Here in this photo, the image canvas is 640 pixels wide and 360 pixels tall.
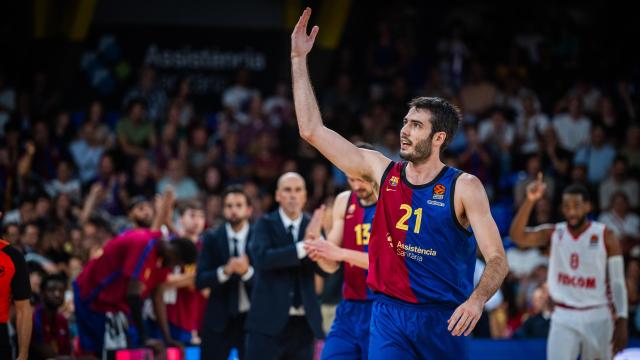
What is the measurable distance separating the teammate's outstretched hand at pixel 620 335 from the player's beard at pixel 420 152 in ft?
13.4

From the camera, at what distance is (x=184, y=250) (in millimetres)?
10516

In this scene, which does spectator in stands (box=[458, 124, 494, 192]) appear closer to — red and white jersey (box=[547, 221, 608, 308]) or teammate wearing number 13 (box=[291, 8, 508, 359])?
red and white jersey (box=[547, 221, 608, 308])

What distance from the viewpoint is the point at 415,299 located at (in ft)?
21.4

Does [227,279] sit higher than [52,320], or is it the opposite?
[227,279]

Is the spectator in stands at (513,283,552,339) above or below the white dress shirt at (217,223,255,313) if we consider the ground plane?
below

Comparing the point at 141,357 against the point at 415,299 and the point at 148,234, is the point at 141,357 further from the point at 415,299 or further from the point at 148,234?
the point at 415,299

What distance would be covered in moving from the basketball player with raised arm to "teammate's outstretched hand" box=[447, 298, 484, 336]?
185cm

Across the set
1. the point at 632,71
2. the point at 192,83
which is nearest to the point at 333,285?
the point at 192,83

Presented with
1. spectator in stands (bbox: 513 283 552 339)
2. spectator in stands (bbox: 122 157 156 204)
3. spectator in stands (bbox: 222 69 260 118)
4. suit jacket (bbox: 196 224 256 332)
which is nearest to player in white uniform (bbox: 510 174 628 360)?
spectator in stands (bbox: 513 283 552 339)

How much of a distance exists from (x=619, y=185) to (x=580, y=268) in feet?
20.1

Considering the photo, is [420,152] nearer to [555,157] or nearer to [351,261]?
[351,261]

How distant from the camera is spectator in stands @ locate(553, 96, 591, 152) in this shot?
17.0 m

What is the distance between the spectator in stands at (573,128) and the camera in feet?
55.7

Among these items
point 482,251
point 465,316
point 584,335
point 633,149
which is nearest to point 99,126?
point 633,149
